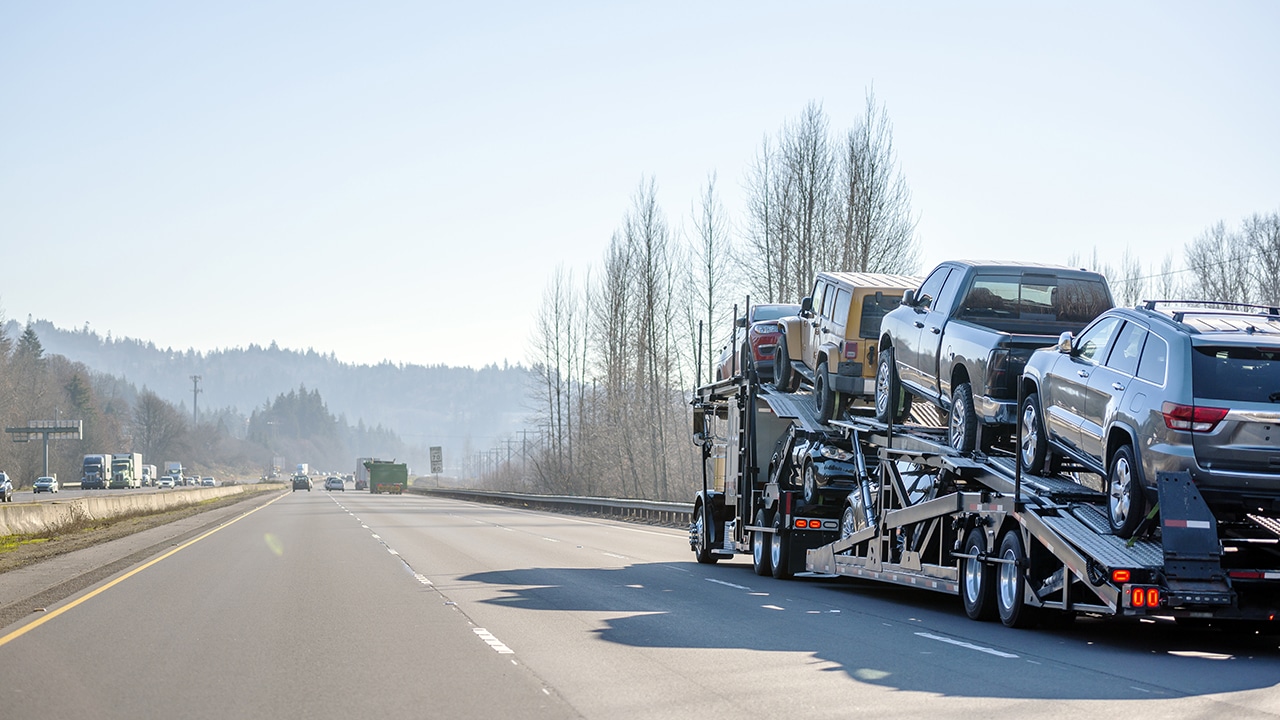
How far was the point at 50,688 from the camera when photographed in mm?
8758

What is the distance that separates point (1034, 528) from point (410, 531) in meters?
25.0

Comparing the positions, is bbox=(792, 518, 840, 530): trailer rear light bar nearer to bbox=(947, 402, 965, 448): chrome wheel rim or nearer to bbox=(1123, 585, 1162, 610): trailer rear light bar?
bbox=(947, 402, 965, 448): chrome wheel rim

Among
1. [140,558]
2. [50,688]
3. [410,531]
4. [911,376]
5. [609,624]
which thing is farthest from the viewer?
[410,531]

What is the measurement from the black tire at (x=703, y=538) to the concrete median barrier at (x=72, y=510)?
→ 16.4 metres

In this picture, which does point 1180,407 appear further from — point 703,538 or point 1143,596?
point 703,538

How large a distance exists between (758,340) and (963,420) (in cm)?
727

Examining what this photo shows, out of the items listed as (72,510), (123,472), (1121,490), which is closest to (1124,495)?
(1121,490)

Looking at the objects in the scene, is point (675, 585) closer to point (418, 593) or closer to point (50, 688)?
point (418, 593)

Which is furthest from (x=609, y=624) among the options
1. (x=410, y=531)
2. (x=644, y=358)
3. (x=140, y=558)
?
(x=644, y=358)

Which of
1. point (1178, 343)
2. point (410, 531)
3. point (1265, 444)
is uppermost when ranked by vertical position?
point (1178, 343)

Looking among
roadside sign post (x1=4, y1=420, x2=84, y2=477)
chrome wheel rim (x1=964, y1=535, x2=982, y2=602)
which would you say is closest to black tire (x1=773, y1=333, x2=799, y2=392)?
chrome wheel rim (x1=964, y1=535, x2=982, y2=602)

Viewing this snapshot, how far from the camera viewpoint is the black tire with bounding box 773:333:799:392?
65.4 feet

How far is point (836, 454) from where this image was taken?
17.6 m

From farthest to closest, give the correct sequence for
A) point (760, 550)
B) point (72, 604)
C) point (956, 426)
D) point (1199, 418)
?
1. point (760, 550)
2. point (72, 604)
3. point (956, 426)
4. point (1199, 418)
